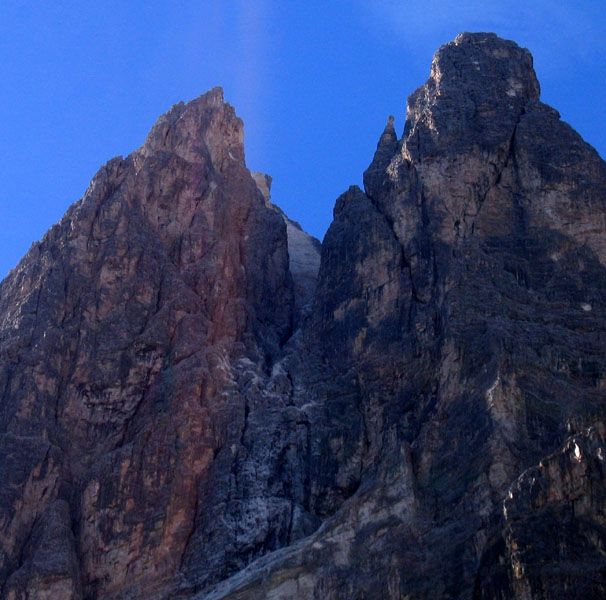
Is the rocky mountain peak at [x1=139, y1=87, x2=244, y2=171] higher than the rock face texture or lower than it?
higher

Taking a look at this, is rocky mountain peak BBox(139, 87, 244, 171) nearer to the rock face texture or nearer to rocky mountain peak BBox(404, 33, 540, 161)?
the rock face texture

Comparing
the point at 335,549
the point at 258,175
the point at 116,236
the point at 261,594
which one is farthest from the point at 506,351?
the point at 258,175

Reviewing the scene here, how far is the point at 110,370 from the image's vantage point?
6862 centimetres

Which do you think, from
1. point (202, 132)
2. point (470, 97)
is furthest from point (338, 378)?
point (202, 132)

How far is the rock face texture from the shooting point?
51.8 m

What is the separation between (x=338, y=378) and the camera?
6738 centimetres

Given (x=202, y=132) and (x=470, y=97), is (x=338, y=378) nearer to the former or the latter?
(x=470, y=97)

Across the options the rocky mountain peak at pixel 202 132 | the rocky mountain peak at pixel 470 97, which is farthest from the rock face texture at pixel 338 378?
the rocky mountain peak at pixel 202 132

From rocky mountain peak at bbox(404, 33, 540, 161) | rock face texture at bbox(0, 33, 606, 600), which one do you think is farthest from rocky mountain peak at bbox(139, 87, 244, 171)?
rocky mountain peak at bbox(404, 33, 540, 161)

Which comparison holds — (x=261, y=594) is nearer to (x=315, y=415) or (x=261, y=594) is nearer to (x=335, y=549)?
(x=335, y=549)

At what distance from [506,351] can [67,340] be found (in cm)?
2569

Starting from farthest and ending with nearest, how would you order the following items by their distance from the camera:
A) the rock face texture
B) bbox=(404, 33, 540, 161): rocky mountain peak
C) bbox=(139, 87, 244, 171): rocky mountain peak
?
bbox=(139, 87, 244, 171): rocky mountain peak < bbox=(404, 33, 540, 161): rocky mountain peak < the rock face texture

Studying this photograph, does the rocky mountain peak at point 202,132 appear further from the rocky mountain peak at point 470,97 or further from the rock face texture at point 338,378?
the rocky mountain peak at point 470,97

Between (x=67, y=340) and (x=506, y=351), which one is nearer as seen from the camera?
(x=506, y=351)
